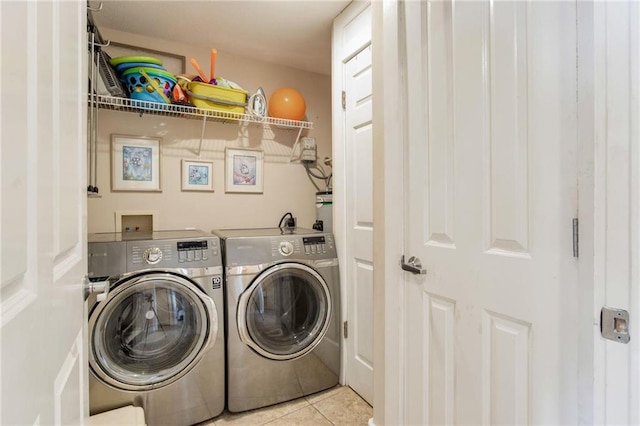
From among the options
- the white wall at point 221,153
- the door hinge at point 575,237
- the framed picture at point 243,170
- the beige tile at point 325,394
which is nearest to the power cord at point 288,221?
the white wall at point 221,153

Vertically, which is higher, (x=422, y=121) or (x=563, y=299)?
(x=422, y=121)

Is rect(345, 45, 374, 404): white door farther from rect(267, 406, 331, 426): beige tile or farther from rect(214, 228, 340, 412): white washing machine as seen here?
rect(267, 406, 331, 426): beige tile

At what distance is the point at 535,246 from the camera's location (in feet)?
2.89

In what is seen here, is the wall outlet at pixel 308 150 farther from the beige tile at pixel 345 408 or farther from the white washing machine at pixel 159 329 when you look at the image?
the beige tile at pixel 345 408

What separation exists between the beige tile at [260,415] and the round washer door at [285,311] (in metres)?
0.29

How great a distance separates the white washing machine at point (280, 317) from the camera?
179cm

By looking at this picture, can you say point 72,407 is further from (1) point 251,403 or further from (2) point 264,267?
(1) point 251,403

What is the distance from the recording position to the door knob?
125 centimetres

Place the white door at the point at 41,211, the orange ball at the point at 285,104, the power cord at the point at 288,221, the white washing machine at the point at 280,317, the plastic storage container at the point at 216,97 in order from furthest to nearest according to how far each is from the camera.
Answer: the power cord at the point at 288,221, the orange ball at the point at 285,104, the plastic storage container at the point at 216,97, the white washing machine at the point at 280,317, the white door at the point at 41,211

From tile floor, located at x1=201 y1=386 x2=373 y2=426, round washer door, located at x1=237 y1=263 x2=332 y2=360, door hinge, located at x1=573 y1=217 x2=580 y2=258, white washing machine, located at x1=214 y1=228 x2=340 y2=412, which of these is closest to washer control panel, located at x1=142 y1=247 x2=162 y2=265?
white washing machine, located at x1=214 y1=228 x2=340 y2=412

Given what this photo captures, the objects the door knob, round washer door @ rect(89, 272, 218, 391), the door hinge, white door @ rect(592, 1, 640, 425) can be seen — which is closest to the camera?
white door @ rect(592, 1, 640, 425)

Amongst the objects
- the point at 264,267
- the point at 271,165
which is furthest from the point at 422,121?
the point at 271,165

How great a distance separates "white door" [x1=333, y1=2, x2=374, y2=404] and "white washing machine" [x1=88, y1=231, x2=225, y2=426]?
0.81 meters

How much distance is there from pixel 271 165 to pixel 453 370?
2.03 m
